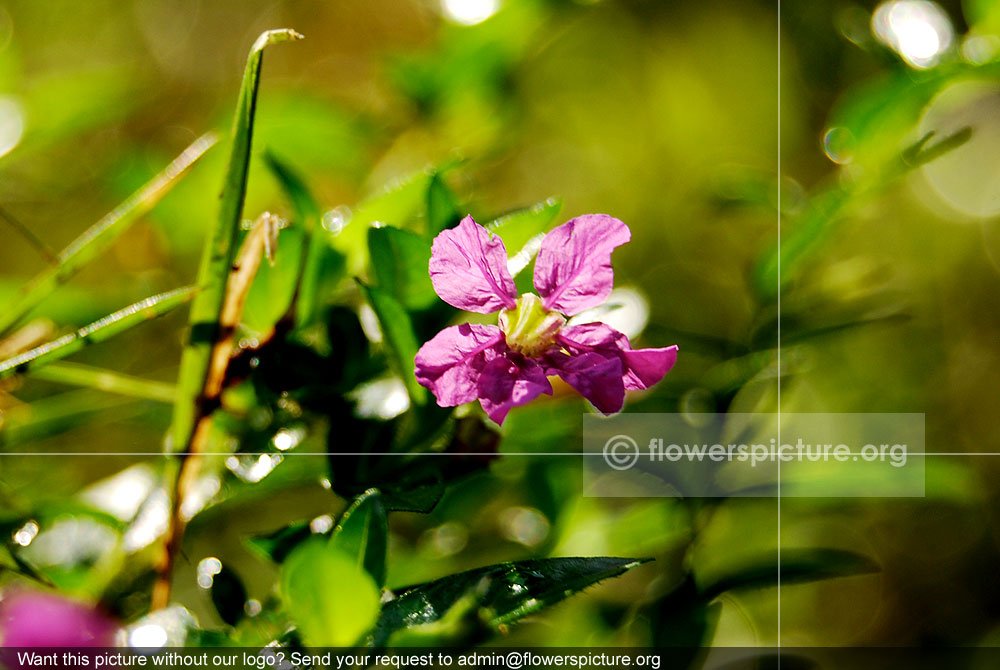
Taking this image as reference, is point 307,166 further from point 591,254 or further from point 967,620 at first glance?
point 967,620

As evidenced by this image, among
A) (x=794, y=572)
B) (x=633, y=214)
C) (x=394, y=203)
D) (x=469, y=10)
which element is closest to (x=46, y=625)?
(x=394, y=203)

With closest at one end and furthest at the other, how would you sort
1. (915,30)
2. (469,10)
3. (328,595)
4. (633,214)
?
(328,595) < (915,30) < (469,10) < (633,214)

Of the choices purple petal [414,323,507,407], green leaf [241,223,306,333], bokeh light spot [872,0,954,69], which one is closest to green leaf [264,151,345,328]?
green leaf [241,223,306,333]

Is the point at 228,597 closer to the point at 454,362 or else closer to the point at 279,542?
the point at 279,542

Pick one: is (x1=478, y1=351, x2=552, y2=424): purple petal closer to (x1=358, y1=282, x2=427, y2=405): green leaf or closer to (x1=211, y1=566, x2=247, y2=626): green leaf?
(x1=358, y1=282, x2=427, y2=405): green leaf

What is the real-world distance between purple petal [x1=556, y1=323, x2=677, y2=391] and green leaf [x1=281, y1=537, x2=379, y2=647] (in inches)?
6.6

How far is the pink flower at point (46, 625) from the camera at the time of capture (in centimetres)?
47

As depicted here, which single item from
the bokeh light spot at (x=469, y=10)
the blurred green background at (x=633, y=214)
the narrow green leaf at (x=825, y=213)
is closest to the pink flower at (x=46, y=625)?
the blurred green background at (x=633, y=214)

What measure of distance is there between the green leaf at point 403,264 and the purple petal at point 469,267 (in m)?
0.03

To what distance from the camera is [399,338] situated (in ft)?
1.56

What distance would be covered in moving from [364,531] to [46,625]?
8.1 inches

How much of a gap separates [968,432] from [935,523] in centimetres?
17

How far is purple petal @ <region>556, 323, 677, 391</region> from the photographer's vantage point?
17.5 inches

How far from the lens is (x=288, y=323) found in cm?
52
